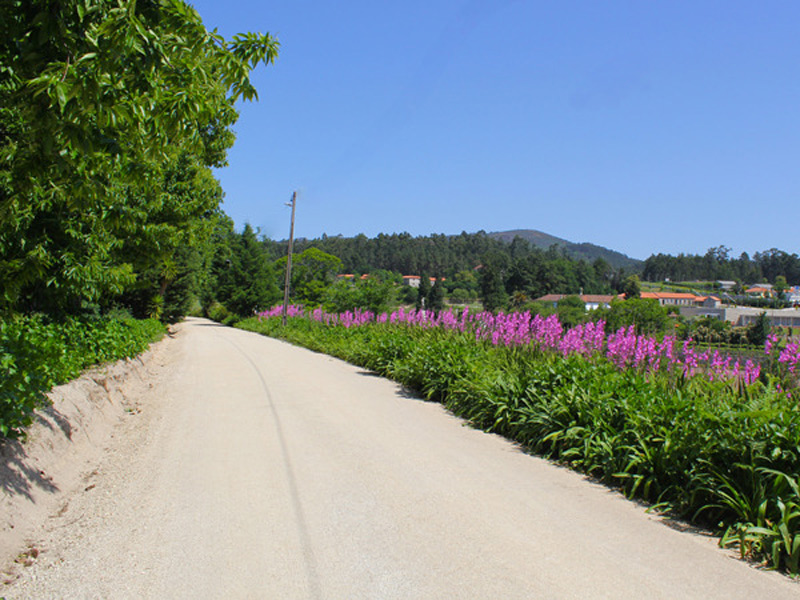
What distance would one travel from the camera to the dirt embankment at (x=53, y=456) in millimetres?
4758

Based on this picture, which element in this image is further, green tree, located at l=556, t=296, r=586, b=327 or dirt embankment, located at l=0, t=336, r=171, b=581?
green tree, located at l=556, t=296, r=586, b=327

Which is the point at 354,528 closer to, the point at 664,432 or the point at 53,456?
the point at 664,432

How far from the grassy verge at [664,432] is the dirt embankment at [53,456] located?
17.9 feet

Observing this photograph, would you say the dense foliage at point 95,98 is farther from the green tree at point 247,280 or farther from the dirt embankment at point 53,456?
the green tree at point 247,280

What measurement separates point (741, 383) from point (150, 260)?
11.8 m

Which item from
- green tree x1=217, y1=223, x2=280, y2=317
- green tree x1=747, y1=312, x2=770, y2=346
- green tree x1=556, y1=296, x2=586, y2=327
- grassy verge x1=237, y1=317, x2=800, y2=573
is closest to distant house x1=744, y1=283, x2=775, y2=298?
green tree x1=556, y1=296, x2=586, y2=327

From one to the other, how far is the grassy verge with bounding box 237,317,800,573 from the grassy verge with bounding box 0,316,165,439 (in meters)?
5.64

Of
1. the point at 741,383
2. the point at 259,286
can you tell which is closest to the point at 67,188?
the point at 741,383

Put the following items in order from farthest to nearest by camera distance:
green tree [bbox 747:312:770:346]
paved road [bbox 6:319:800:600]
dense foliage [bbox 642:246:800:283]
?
dense foliage [bbox 642:246:800:283], green tree [bbox 747:312:770:346], paved road [bbox 6:319:800:600]

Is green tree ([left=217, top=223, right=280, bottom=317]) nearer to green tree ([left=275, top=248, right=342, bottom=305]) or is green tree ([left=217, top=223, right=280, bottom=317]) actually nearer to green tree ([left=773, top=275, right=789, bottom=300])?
green tree ([left=275, top=248, right=342, bottom=305])

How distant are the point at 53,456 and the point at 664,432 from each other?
259 inches

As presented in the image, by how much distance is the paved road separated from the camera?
4039 millimetres

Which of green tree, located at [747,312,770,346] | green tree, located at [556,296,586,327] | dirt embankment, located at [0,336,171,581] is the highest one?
A: green tree, located at [556,296,586,327]

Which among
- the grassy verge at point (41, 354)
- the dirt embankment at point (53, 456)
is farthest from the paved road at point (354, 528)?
the grassy verge at point (41, 354)
